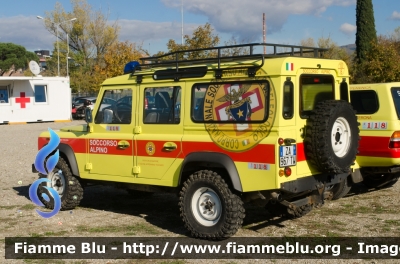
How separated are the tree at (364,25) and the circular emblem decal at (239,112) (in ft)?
84.1

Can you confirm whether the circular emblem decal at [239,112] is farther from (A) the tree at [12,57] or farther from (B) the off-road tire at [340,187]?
(A) the tree at [12,57]

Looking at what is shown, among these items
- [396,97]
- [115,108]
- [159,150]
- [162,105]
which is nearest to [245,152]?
[159,150]

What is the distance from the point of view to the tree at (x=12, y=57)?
2968 inches

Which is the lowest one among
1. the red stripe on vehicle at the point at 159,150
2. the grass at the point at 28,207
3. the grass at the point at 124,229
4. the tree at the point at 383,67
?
the grass at the point at 124,229

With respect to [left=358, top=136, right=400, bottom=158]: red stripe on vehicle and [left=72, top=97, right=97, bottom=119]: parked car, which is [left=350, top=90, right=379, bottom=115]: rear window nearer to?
[left=358, top=136, right=400, bottom=158]: red stripe on vehicle

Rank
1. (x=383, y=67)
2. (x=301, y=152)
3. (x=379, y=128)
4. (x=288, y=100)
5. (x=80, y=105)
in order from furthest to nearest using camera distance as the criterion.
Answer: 1. (x=80, y=105)
2. (x=383, y=67)
3. (x=379, y=128)
4. (x=301, y=152)
5. (x=288, y=100)

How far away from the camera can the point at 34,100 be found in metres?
31.8

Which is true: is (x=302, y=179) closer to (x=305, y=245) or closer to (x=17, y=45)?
(x=305, y=245)

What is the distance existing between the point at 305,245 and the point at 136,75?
336cm

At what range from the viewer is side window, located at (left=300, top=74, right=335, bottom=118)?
263 inches

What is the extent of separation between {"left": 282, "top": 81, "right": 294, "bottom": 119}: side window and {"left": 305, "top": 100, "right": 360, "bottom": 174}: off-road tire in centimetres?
29

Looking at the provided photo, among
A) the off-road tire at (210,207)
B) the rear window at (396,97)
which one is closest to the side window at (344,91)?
the rear window at (396,97)

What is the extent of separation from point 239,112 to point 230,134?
29cm

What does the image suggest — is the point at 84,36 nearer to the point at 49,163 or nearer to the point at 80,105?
the point at 80,105
